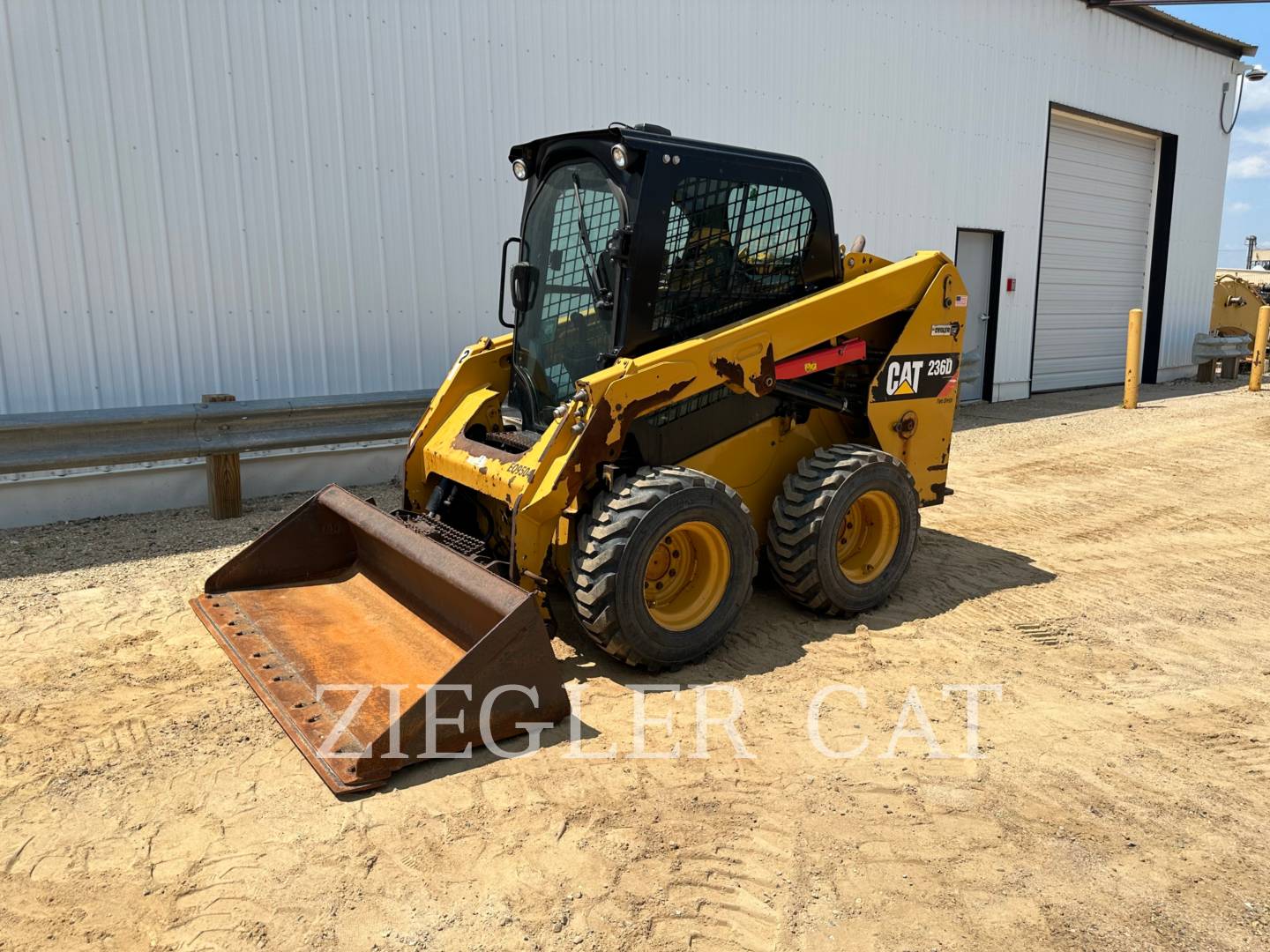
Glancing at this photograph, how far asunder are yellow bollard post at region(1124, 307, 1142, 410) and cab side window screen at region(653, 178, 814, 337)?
8910 millimetres

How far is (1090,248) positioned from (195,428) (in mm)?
14245

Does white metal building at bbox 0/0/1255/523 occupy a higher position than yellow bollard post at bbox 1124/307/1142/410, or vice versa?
white metal building at bbox 0/0/1255/523

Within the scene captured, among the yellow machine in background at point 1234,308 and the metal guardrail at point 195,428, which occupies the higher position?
the yellow machine in background at point 1234,308

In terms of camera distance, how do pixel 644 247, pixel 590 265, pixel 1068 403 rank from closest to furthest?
pixel 644 247 → pixel 590 265 → pixel 1068 403

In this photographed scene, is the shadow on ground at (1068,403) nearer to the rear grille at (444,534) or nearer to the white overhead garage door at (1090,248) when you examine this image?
the white overhead garage door at (1090,248)

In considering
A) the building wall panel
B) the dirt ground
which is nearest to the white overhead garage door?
the building wall panel

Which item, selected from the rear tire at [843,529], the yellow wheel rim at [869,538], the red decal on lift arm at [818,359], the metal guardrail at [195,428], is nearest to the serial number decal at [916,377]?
Result: the red decal on lift arm at [818,359]

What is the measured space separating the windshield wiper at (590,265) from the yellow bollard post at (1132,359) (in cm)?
981

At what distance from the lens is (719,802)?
128 inches

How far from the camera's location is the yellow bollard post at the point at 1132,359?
1205cm

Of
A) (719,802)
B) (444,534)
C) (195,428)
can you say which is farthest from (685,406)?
(195,428)

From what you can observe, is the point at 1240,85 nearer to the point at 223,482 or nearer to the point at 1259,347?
the point at 1259,347

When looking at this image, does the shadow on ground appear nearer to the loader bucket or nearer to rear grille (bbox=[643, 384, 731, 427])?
rear grille (bbox=[643, 384, 731, 427])

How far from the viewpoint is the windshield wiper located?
174 inches
